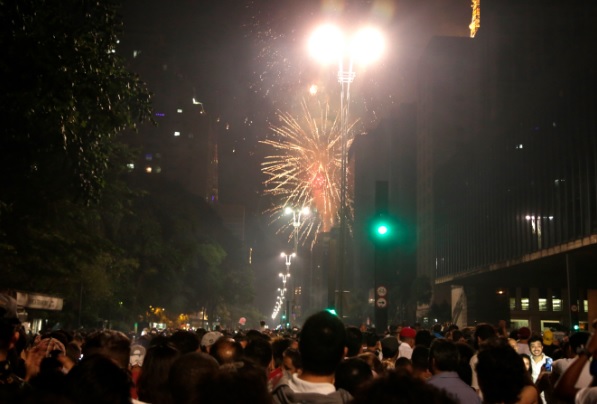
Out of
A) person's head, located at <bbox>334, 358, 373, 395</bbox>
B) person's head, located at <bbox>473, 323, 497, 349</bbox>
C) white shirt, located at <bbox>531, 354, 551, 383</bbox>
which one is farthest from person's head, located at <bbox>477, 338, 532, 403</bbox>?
white shirt, located at <bbox>531, 354, 551, 383</bbox>

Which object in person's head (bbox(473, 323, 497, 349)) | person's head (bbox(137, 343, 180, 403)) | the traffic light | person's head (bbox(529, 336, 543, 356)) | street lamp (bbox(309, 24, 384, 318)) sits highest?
street lamp (bbox(309, 24, 384, 318))

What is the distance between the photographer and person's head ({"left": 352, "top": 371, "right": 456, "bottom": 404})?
2506mm

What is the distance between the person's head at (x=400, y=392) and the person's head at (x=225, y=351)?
5835mm

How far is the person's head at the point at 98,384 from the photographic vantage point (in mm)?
3869

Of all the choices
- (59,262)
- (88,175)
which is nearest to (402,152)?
(59,262)

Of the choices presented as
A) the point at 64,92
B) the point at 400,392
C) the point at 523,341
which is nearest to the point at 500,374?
the point at 400,392

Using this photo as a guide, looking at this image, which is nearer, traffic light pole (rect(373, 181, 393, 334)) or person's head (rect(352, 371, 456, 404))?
person's head (rect(352, 371, 456, 404))

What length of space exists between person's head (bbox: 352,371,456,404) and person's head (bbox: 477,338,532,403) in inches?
117

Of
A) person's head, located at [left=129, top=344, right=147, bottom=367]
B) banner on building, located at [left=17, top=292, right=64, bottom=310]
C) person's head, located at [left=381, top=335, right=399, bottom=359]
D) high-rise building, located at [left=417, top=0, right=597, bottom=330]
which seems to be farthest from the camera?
high-rise building, located at [left=417, top=0, right=597, bottom=330]

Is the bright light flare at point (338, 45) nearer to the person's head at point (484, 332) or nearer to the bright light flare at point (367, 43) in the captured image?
the bright light flare at point (367, 43)

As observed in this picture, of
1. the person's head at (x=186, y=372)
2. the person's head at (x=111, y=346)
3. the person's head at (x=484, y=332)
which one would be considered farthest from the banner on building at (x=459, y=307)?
the person's head at (x=186, y=372)

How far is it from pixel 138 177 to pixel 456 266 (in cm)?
3297

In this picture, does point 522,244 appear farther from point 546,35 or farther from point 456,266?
point 546,35

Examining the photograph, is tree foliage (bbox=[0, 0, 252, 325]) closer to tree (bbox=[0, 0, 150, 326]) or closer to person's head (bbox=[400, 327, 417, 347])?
tree (bbox=[0, 0, 150, 326])
